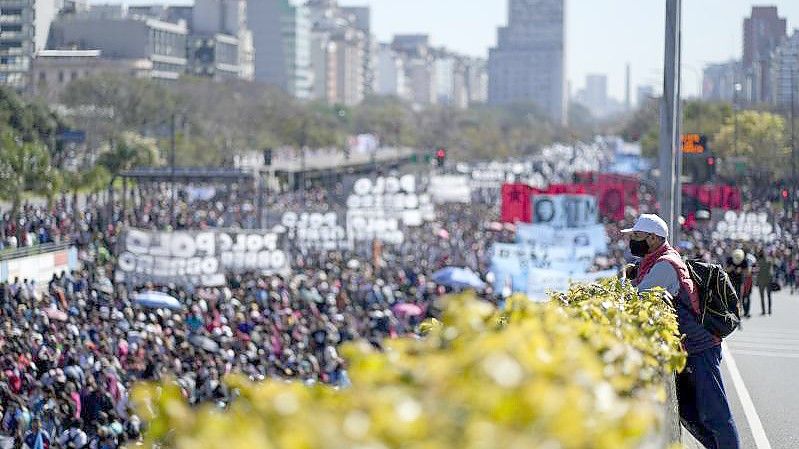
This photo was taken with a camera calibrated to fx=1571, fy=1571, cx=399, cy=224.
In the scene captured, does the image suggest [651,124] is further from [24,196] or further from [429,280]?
[429,280]

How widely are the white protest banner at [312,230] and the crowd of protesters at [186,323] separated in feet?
1.37

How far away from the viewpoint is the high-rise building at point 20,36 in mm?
57562

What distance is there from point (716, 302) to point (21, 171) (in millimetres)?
37889

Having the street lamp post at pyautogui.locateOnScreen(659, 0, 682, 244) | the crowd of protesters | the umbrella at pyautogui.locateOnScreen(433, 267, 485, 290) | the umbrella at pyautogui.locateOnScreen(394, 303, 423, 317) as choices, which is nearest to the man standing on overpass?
the crowd of protesters

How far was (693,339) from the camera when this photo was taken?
23.6 ft

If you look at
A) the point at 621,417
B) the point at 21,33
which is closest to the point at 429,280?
the point at 621,417

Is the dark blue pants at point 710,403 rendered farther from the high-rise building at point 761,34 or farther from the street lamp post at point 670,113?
the high-rise building at point 761,34

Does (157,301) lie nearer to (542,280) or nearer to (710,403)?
(542,280)

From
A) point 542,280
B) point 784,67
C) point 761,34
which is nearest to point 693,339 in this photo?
point 542,280

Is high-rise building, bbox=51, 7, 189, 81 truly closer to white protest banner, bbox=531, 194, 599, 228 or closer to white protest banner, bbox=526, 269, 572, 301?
white protest banner, bbox=531, 194, 599, 228

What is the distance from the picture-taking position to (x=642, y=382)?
15.5 ft

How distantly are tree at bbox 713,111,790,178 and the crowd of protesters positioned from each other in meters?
41.8

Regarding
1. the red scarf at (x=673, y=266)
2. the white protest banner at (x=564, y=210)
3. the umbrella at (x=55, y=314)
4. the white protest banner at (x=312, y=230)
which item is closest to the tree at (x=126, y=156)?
the white protest banner at (x=312, y=230)

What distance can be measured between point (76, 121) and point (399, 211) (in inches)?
1396
